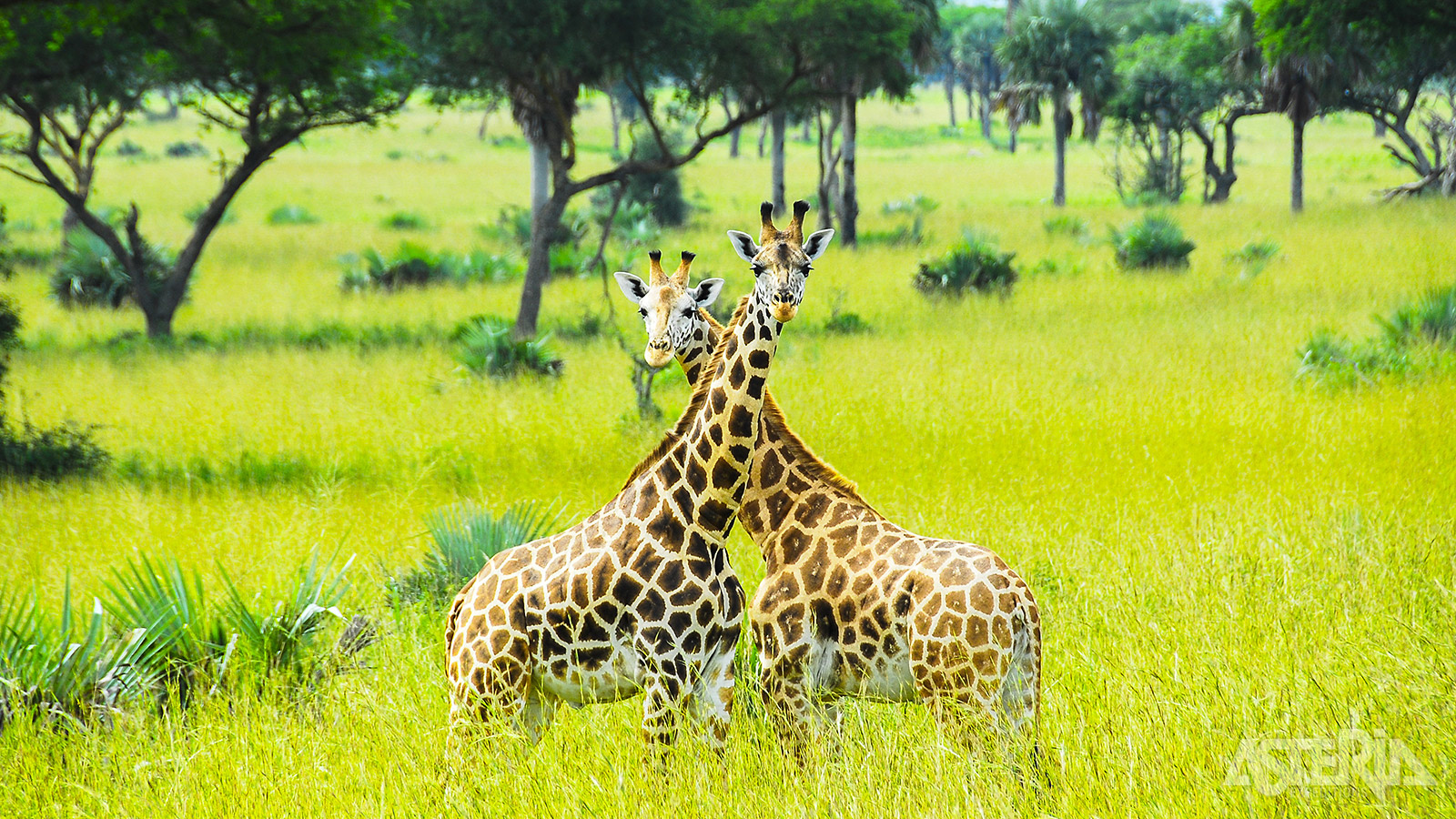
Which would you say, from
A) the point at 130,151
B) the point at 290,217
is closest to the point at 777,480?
the point at 290,217

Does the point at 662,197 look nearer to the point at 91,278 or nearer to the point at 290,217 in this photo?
the point at 290,217

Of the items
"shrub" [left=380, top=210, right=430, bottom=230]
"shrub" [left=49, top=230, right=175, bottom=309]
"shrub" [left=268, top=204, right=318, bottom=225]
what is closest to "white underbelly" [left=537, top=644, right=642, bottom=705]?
"shrub" [left=49, top=230, right=175, bottom=309]

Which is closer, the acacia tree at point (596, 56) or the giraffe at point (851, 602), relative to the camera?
the giraffe at point (851, 602)

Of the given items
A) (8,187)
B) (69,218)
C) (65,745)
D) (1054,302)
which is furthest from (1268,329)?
(8,187)

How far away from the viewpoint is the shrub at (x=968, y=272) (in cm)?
1777

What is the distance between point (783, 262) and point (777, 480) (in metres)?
0.79

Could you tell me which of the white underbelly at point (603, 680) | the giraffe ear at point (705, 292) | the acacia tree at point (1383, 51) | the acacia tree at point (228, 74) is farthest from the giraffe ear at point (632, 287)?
the acacia tree at point (1383, 51)

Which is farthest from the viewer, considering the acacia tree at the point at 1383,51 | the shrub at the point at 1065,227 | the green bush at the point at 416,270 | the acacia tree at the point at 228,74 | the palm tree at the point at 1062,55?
the palm tree at the point at 1062,55

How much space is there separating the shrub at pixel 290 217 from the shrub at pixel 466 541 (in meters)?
28.0

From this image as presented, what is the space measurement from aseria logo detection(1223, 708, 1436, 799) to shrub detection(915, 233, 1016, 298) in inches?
571

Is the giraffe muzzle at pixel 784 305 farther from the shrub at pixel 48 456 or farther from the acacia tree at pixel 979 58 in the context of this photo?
the acacia tree at pixel 979 58

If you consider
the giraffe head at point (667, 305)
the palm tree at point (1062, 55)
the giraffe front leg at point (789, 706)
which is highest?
the palm tree at point (1062, 55)

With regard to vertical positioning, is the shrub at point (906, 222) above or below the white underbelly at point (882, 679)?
above

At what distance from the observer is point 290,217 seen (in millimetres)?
31594
